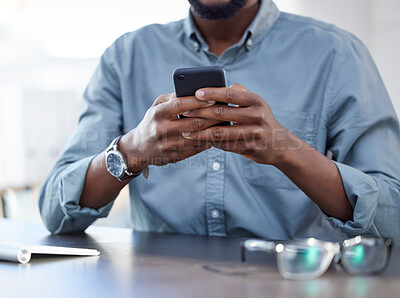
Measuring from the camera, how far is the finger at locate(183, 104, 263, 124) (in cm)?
81

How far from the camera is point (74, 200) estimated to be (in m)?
1.04

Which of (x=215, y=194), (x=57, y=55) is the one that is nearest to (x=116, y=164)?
(x=215, y=194)

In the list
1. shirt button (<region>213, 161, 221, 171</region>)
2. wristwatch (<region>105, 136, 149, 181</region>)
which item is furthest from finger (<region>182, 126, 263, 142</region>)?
shirt button (<region>213, 161, 221, 171</region>)

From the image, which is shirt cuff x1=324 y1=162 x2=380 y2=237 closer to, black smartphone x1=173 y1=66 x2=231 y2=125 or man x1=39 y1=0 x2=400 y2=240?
man x1=39 y1=0 x2=400 y2=240

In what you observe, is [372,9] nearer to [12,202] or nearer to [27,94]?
[12,202]

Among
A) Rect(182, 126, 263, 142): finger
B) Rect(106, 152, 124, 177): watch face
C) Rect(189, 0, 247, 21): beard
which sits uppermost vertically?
Rect(189, 0, 247, 21): beard

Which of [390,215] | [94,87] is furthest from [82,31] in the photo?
[390,215]

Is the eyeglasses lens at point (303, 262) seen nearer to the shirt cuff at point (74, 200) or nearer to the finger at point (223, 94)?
the finger at point (223, 94)

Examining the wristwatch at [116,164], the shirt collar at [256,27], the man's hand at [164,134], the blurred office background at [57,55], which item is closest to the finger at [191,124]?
the man's hand at [164,134]

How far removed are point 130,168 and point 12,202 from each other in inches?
97.2

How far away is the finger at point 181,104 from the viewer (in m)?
0.81

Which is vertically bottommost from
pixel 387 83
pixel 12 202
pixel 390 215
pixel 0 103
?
pixel 12 202

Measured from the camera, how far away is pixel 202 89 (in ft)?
2.62

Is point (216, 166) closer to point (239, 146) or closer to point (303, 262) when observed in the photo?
point (239, 146)
